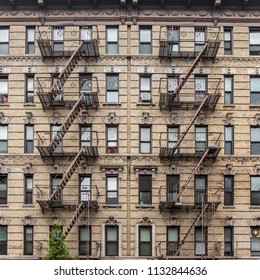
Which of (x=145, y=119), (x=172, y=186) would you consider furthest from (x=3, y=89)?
(x=172, y=186)

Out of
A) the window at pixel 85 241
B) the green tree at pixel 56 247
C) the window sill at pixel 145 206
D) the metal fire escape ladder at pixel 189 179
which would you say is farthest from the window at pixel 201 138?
the green tree at pixel 56 247

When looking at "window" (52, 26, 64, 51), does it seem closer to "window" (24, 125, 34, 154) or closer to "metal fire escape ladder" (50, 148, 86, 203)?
"window" (24, 125, 34, 154)

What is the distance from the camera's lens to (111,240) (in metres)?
30.7

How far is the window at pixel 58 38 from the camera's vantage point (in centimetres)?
3194

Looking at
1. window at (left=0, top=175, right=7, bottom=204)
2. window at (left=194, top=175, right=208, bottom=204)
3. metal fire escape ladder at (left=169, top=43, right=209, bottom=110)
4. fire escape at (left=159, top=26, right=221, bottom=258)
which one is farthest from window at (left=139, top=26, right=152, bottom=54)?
window at (left=0, top=175, right=7, bottom=204)

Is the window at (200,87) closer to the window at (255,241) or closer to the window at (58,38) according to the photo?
the window at (255,241)

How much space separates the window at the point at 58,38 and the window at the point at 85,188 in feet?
24.2

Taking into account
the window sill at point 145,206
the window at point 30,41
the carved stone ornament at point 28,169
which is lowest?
the window sill at point 145,206

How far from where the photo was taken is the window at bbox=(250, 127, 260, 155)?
31344 mm

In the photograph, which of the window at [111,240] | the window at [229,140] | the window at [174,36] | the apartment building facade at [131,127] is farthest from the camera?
the window at [174,36]

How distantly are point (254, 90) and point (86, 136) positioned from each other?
381 inches

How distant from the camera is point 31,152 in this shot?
3122cm
